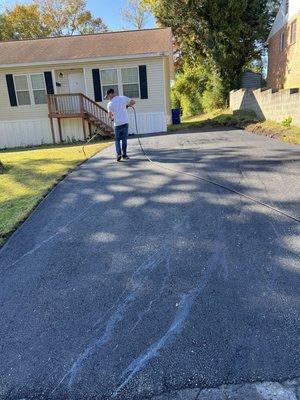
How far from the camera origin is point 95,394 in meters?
2.20

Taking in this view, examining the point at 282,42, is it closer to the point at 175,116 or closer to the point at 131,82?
the point at 175,116

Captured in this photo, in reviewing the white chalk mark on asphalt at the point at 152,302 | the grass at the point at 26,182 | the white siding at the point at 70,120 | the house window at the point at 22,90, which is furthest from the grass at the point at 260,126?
the house window at the point at 22,90

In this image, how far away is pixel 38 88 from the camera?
16.2 m

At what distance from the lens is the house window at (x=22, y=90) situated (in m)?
16.2

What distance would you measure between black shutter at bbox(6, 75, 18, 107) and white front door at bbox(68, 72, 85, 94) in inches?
106

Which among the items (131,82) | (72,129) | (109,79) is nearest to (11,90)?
(72,129)

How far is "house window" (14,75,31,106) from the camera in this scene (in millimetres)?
16156

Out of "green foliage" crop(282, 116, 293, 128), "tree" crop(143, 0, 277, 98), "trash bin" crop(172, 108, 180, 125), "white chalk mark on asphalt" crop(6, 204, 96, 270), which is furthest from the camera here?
"trash bin" crop(172, 108, 180, 125)

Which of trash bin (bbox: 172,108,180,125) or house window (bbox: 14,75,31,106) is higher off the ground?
house window (bbox: 14,75,31,106)

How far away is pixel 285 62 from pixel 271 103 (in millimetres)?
7262

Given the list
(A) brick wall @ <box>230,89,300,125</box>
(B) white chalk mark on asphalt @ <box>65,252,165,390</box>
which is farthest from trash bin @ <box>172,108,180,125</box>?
(B) white chalk mark on asphalt @ <box>65,252,165,390</box>

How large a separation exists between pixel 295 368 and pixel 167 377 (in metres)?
0.85

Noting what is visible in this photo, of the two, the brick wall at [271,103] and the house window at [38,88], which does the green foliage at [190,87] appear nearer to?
the brick wall at [271,103]

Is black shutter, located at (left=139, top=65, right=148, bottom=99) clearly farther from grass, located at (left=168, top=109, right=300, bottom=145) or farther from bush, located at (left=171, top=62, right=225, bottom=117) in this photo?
bush, located at (left=171, top=62, right=225, bottom=117)
